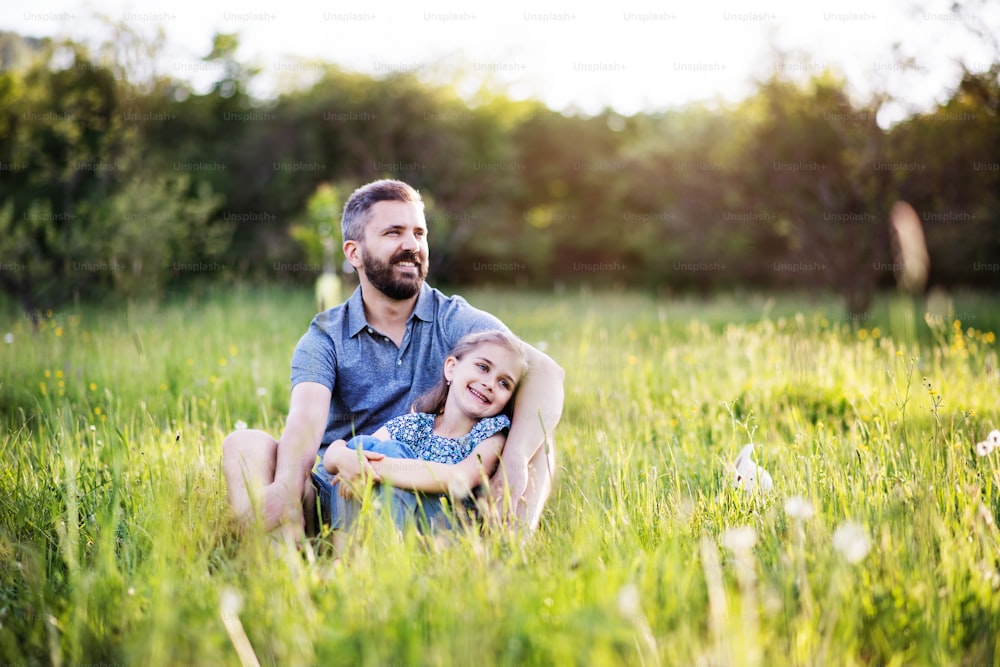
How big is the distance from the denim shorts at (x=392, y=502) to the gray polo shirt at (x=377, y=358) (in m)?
0.27

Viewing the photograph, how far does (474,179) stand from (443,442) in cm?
1612

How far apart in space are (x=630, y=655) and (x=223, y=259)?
16449mm

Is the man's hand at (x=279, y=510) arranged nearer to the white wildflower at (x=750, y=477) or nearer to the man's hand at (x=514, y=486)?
the man's hand at (x=514, y=486)

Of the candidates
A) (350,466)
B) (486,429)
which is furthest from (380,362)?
(350,466)

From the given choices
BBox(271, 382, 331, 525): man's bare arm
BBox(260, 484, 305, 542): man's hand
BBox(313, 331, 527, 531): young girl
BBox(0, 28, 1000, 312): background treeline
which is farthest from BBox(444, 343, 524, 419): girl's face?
BBox(0, 28, 1000, 312): background treeline

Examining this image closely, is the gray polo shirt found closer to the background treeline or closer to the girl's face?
the girl's face

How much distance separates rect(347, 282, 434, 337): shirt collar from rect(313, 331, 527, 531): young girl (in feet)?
0.97

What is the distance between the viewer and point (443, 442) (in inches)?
119

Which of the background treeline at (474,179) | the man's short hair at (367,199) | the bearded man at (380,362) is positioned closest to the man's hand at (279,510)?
the bearded man at (380,362)

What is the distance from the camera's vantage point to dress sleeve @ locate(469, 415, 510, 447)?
2.96 metres

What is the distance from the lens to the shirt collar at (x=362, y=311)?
327 centimetres

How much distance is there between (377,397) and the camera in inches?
128

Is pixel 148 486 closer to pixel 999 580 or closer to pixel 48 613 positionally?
pixel 48 613

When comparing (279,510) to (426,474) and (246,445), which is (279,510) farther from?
(426,474)
